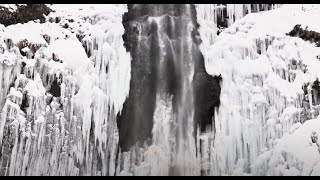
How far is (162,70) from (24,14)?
11.9ft

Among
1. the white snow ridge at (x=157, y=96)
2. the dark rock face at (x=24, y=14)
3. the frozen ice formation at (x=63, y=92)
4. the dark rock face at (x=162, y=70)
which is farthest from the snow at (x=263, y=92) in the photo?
the dark rock face at (x=24, y=14)

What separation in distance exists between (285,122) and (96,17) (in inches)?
204

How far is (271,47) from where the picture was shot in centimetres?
1148

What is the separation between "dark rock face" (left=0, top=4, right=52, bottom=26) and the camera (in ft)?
38.1

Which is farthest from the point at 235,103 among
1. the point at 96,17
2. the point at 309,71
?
the point at 96,17

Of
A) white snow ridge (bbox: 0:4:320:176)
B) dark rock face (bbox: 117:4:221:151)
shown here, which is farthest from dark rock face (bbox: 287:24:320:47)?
dark rock face (bbox: 117:4:221:151)

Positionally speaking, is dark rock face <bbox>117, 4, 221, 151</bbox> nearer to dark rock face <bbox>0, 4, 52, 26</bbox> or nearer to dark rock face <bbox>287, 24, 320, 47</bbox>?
dark rock face <bbox>0, 4, 52, 26</bbox>

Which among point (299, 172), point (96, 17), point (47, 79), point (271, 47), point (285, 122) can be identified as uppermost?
point (96, 17)

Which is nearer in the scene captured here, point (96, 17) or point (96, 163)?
point (96, 163)

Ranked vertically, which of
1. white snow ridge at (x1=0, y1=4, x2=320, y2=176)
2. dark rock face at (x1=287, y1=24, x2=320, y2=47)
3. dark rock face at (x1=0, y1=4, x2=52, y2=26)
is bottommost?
white snow ridge at (x1=0, y1=4, x2=320, y2=176)

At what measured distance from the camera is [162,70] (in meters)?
11.6

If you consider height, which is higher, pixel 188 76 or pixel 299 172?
pixel 188 76

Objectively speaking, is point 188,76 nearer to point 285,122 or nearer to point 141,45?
point 141,45

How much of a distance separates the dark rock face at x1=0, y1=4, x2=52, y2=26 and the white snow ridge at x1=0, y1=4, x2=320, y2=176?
12 centimetres
